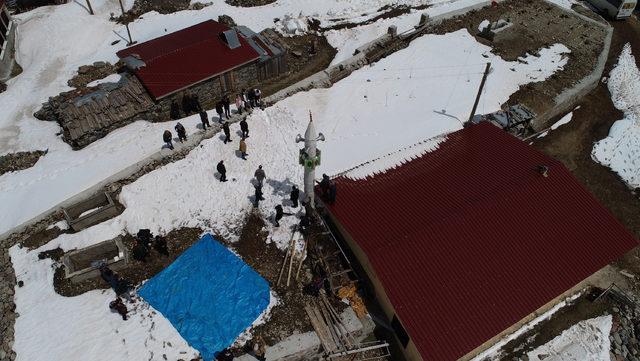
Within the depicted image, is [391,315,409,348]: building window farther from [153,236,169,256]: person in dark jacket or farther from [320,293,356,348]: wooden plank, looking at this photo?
[153,236,169,256]: person in dark jacket

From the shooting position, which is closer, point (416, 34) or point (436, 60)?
point (436, 60)

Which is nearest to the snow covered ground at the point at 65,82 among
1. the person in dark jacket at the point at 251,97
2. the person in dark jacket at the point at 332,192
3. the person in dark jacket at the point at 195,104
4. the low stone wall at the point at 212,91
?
the person in dark jacket at the point at 195,104

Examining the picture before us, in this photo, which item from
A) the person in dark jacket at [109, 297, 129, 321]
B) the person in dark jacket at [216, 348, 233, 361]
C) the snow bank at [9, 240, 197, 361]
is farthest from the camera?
the person in dark jacket at [109, 297, 129, 321]

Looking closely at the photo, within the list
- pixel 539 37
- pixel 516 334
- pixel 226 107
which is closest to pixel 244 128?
pixel 226 107

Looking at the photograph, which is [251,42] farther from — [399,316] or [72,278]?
[399,316]

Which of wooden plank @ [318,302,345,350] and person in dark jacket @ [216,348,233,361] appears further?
wooden plank @ [318,302,345,350]

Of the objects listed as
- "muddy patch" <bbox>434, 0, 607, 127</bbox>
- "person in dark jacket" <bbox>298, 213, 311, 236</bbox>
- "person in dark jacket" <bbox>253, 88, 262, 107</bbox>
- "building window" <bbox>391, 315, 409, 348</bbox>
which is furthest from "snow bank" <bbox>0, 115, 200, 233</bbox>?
"muddy patch" <bbox>434, 0, 607, 127</bbox>

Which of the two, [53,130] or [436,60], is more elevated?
[436,60]

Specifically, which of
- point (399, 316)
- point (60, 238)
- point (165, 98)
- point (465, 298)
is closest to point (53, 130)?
point (165, 98)
